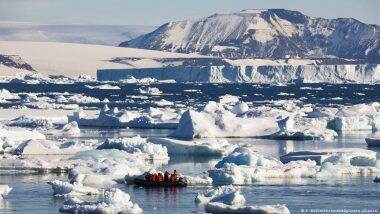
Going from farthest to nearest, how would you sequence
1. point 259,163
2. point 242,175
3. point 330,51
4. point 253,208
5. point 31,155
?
point 330,51, point 31,155, point 259,163, point 242,175, point 253,208

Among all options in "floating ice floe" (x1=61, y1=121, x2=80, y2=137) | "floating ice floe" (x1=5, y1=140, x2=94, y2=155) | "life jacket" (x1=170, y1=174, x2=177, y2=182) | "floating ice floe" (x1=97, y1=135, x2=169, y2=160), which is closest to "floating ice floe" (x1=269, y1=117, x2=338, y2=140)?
"floating ice floe" (x1=61, y1=121, x2=80, y2=137)

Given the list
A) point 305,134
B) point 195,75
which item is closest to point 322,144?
point 305,134

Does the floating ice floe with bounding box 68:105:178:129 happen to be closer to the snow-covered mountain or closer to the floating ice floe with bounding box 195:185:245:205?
the floating ice floe with bounding box 195:185:245:205

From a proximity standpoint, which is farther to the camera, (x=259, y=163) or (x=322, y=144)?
(x=322, y=144)

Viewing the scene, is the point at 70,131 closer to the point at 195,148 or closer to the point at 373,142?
the point at 195,148

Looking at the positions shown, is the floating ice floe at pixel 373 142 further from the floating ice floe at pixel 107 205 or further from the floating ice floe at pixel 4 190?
the floating ice floe at pixel 107 205

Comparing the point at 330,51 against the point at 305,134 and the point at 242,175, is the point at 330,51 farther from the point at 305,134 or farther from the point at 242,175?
the point at 242,175

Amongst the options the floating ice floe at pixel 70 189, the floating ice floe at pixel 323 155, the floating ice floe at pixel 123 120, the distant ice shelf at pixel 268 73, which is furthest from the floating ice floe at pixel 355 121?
the distant ice shelf at pixel 268 73
